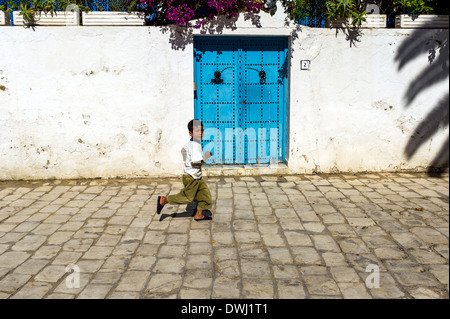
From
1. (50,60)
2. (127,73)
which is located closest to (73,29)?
(50,60)

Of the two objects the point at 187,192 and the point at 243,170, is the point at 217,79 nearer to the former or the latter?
the point at 243,170

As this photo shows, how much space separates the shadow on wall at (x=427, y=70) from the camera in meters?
7.68

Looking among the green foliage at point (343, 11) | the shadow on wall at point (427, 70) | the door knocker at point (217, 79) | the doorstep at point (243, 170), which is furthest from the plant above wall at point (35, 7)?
the shadow on wall at point (427, 70)

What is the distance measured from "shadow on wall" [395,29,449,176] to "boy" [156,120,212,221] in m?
4.54

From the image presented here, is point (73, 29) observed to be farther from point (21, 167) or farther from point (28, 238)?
point (28, 238)

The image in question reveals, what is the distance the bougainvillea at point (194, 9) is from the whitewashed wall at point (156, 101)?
24 cm

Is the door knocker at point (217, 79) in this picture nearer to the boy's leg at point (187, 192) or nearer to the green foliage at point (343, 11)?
the green foliage at point (343, 11)

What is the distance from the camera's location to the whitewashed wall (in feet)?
24.5

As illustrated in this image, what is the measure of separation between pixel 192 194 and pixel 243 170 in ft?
8.65

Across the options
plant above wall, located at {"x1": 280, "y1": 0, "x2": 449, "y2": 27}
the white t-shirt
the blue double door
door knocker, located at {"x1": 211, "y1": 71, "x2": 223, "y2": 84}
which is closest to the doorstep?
the blue double door

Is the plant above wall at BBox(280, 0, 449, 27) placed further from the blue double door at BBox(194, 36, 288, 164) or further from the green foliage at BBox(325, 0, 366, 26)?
the blue double door at BBox(194, 36, 288, 164)

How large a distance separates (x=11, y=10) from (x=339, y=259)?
7100 mm

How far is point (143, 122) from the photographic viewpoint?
25.4 feet

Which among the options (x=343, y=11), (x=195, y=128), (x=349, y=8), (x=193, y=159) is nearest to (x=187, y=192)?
(x=193, y=159)
